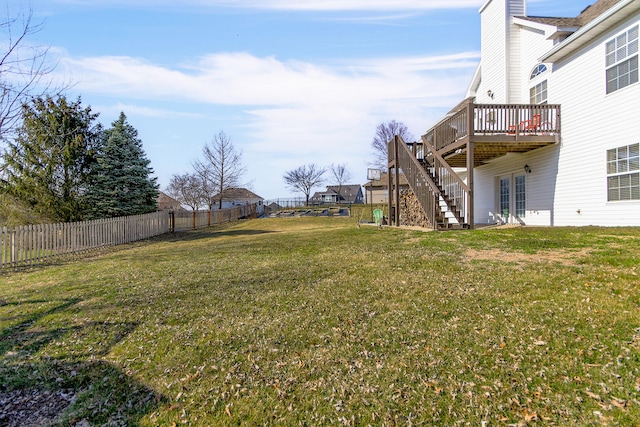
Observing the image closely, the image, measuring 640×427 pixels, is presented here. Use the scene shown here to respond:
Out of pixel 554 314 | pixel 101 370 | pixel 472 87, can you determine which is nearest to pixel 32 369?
pixel 101 370

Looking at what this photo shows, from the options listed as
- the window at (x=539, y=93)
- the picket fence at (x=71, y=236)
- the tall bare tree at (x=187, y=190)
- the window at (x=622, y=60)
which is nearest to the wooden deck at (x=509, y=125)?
the window at (x=539, y=93)

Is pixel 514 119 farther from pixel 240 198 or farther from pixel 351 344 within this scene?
pixel 240 198

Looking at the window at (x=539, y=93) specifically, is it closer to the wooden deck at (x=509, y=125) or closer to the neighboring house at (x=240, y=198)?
the wooden deck at (x=509, y=125)

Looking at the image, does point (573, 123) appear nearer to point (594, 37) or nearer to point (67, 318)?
point (594, 37)

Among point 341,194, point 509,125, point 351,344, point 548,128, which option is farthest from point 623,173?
point 341,194

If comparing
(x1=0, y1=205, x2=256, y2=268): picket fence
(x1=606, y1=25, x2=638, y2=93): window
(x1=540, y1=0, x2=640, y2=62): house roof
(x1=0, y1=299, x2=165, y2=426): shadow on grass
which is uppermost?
(x1=540, y1=0, x2=640, y2=62): house roof

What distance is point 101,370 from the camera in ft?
11.3

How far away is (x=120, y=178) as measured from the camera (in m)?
17.3

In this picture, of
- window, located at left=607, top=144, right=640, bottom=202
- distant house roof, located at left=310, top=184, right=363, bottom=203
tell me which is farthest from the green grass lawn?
distant house roof, located at left=310, top=184, right=363, bottom=203

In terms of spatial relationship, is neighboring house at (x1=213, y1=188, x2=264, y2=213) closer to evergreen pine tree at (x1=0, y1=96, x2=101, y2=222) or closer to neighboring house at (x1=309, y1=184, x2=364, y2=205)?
neighboring house at (x1=309, y1=184, x2=364, y2=205)

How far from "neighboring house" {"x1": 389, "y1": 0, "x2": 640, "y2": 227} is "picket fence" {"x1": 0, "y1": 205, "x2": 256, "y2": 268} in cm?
1176

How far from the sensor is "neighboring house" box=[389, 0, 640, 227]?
929 centimetres

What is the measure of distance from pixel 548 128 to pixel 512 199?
3520mm

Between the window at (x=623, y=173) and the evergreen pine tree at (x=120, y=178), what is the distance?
741 inches
